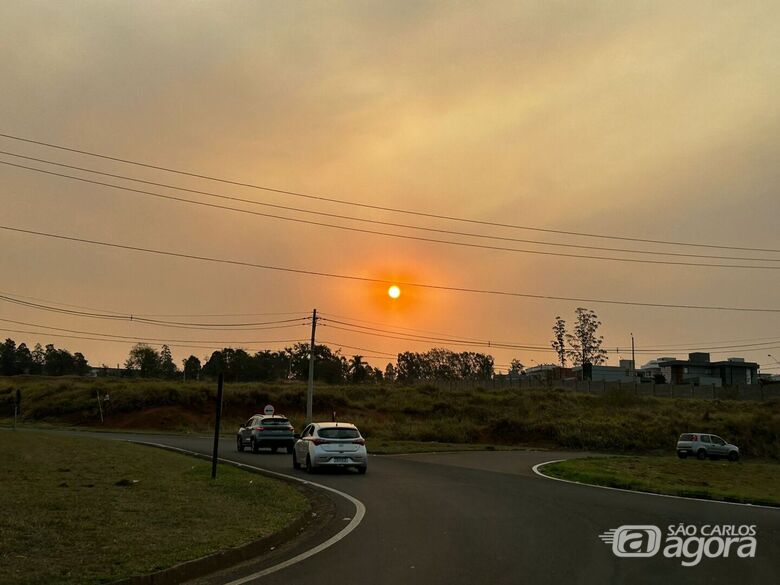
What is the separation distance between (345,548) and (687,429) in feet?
185

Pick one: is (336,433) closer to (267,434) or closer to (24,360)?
(267,434)

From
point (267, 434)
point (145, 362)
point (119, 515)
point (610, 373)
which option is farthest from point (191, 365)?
point (119, 515)

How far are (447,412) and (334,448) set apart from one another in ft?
161

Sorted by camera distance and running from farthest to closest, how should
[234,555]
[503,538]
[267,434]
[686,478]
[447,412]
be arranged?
[447,412], [267,434], [686,478], [503,538], [234,555]

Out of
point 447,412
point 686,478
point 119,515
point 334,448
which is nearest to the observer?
point 119,515

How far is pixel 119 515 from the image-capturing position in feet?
41.6

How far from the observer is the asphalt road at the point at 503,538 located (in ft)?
28.9

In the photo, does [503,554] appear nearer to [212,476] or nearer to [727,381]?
[212,476]

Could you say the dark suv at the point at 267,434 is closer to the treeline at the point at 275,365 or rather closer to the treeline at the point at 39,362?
the treeline at the point at 275,365

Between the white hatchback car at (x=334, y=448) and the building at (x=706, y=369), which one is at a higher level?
the building at (x=706, y=369)

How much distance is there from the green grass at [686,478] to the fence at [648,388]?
147 feet

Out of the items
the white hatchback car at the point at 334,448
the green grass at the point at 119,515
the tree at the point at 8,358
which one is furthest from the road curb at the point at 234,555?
the tree at the point at 8,358

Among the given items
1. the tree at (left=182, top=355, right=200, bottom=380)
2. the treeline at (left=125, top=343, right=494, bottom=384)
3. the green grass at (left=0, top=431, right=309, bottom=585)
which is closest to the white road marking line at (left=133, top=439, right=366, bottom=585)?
the green grass at (left=0, top=431, right=309, bottom=585)

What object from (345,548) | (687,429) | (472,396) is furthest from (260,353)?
(345,548)
